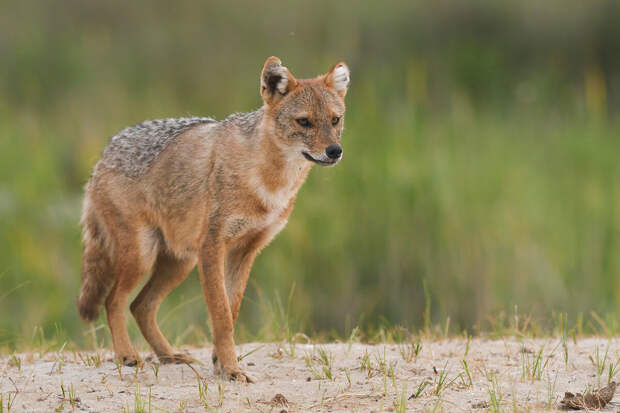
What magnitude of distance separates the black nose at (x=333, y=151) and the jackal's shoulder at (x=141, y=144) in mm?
1336

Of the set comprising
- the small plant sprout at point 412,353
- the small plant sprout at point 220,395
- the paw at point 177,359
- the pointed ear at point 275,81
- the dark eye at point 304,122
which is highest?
the pointed ear at point 275,81

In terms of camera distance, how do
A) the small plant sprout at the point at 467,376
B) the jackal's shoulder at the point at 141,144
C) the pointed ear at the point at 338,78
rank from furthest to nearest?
the jackal's shoulder at the point at 141,144 → the pointed ear at the point at 338,78 → the small plant sprout at the point at 467,376

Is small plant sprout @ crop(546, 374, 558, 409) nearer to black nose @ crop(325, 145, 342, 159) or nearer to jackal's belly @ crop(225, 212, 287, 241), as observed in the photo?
black nose @ crop(325, 145, 342, 159)

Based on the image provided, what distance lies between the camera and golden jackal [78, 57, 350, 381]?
17.0ft

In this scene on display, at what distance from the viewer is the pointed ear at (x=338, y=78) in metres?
5.53

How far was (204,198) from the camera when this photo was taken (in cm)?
535

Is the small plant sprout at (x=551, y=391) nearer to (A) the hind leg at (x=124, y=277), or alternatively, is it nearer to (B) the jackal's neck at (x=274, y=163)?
(B) the jackal's neck at (x=274, y=163)

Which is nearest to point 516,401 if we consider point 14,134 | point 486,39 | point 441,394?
point 441,394

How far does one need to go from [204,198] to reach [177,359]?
110cm

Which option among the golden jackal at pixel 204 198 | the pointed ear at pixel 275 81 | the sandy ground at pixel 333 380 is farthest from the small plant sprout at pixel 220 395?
the pointed ear at pixel 275 81

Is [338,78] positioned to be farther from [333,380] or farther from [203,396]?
[203,396]

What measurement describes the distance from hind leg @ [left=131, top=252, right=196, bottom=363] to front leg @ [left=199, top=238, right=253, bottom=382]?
1.71 feet

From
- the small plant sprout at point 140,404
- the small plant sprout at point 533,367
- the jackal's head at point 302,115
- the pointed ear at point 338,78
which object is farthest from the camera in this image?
the pointed ear at point 338,78

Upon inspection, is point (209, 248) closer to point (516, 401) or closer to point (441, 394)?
point (441, 394)
